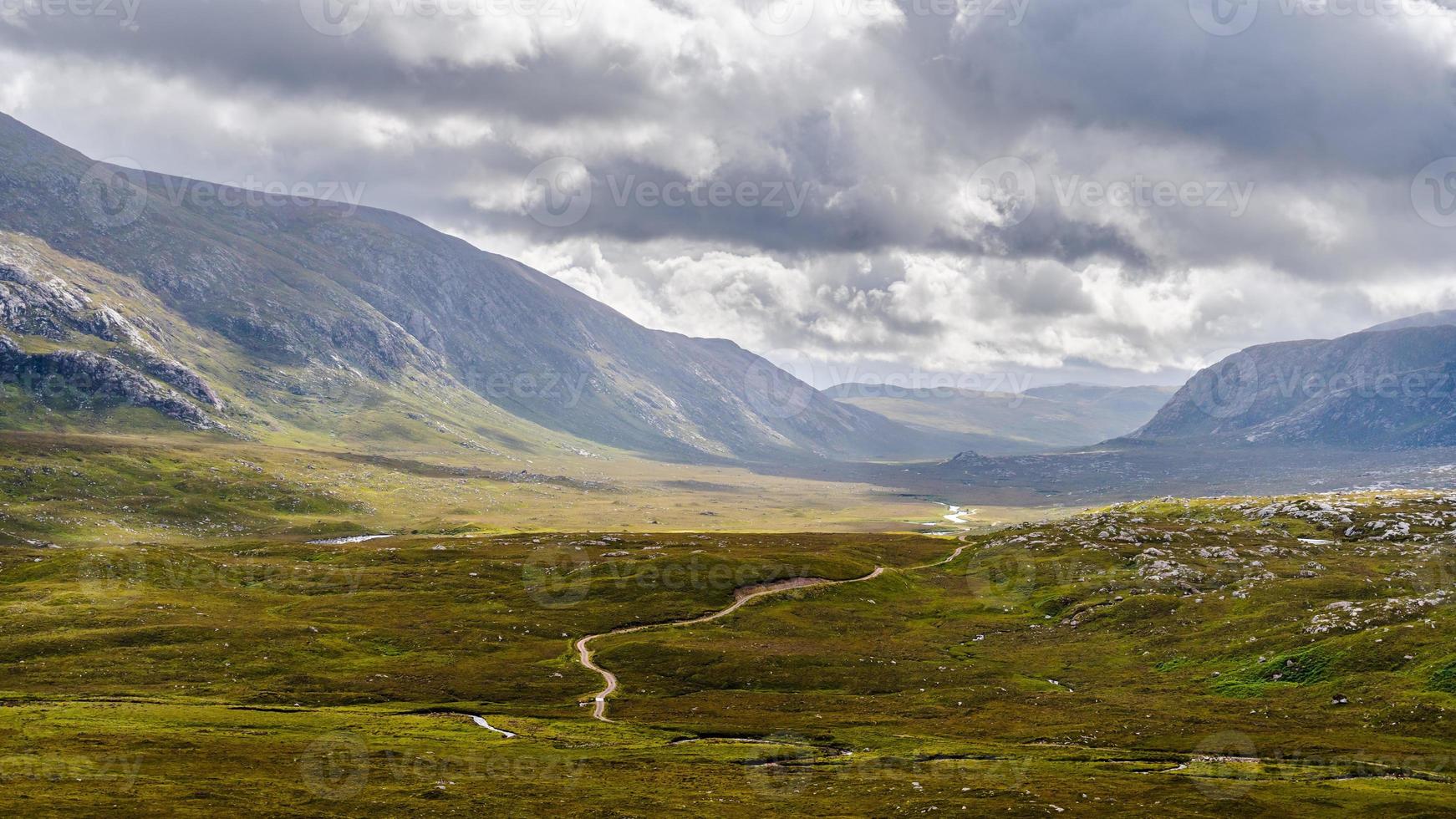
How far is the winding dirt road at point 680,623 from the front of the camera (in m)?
94.6

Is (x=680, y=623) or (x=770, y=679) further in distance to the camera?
(x=680, y=623)

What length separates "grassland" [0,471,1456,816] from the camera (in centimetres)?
5847

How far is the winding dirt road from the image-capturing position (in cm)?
9456

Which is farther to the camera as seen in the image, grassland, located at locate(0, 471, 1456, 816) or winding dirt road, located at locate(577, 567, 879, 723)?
winding dirt road, located at locate(577, 567, 879, 723)

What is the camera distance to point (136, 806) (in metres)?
51.2

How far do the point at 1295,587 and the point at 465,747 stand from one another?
10951cm

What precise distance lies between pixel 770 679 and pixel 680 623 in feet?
112

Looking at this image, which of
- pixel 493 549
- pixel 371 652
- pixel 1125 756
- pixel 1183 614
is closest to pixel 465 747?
pixel 371 652

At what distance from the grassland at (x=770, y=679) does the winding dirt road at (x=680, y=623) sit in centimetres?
211

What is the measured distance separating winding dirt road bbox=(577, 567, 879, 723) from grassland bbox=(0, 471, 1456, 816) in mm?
2111

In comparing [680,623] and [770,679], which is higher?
[770,679]

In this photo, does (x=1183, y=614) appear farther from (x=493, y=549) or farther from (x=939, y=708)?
(x=493, y=549)

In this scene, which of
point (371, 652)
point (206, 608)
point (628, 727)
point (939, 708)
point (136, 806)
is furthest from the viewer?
point (206, 608)

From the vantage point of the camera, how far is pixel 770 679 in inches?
3979
